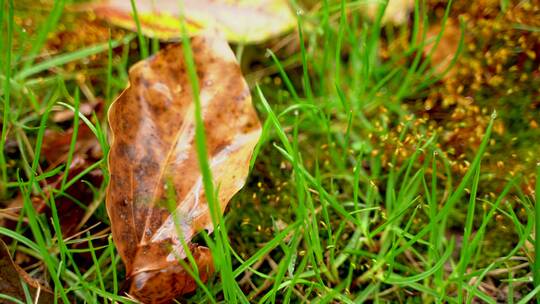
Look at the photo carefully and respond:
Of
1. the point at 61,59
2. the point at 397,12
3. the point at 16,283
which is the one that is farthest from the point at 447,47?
the point at 16,283

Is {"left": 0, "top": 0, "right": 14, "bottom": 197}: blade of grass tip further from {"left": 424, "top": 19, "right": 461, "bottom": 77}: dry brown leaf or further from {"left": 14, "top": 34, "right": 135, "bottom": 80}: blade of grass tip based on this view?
{"left": 424, "top": 19, "right": 461, "bottom": 77}: dry brown leaf

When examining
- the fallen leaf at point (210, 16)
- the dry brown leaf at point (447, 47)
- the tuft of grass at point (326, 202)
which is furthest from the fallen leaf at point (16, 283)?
the dry brown leaf at point (447, 47)

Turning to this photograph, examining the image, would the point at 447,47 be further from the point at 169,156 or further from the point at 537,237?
the point at 169,156

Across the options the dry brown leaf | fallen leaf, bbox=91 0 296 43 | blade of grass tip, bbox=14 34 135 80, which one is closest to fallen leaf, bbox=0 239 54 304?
blade of grass tip, bbox=14 34 135 80

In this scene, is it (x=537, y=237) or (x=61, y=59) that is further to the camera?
(x=61, y=59)

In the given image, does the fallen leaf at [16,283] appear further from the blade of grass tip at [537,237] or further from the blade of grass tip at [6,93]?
the blade of grass tip at [537,237]

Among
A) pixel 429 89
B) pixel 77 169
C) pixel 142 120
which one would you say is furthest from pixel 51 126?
pixel 429 89

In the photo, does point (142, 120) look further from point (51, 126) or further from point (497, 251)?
point (497, 251)
